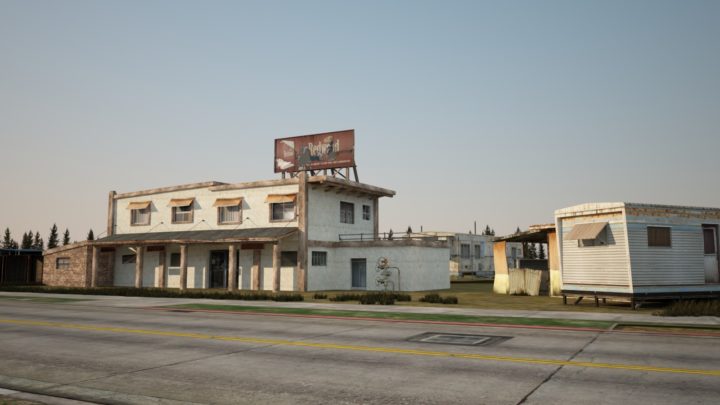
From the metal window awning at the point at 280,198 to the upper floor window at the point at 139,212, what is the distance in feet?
42.3

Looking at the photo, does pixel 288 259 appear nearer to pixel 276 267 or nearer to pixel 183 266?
pixel 276 267

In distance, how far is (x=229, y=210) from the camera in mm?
40031

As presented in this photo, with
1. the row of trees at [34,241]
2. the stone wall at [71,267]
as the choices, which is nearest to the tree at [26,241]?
the row of trees at [34,241]

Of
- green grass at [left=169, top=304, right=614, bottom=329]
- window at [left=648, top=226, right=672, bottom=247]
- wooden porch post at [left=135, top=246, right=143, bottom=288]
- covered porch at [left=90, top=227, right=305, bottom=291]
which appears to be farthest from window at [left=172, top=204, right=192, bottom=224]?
window at [left=648, top=226, right=672, bottom=247]

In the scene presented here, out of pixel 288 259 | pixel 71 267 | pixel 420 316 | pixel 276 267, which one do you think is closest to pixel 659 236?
pixel 420 316

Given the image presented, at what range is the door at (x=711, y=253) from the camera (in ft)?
76.1

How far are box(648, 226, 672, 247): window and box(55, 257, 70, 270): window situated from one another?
1689 inches

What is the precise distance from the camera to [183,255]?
3850cm

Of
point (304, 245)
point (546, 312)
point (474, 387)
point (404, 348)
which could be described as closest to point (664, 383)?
point (474, 387)

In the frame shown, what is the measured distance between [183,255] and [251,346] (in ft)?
90.7

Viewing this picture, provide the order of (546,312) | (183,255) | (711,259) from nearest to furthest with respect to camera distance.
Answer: (546,312)
(711,259)
(183,255)

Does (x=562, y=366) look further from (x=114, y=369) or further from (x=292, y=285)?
(x=292, y=285)

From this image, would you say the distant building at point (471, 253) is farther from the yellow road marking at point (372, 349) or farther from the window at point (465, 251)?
the yellow road marking at point (372, 349)

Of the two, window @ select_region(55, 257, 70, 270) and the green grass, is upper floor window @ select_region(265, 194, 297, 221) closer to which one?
the green grass
